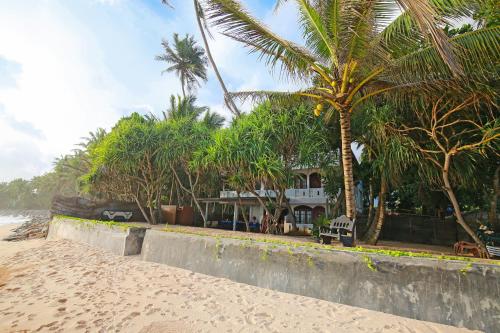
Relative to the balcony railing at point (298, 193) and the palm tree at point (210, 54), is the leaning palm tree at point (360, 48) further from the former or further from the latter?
the balcony railing at point (298, 193)

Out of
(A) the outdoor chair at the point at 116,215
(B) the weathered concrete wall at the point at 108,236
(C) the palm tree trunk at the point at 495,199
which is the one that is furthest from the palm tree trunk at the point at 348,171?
(A) the outdoor chair at the point at 116,215

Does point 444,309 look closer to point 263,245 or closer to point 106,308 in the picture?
point 263,245

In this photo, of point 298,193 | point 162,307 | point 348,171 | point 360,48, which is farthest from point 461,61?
point 298,193

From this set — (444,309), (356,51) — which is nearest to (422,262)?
(444,309)

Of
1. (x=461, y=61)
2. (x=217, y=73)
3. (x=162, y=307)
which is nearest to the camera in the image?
(x=162, y=307)

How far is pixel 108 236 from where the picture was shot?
317 inches

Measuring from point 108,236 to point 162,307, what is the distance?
5412 millimetres

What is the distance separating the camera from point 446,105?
25.1 ft

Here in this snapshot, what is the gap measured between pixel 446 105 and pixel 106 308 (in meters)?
9.91

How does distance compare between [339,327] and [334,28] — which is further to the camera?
[334,28]

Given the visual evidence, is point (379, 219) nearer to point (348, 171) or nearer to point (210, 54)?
point (348, 171)

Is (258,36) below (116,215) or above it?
above

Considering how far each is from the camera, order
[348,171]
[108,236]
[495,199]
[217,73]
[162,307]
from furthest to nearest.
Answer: [217,73] < [495,199] < [108,236] < [348,171] < [162,307]

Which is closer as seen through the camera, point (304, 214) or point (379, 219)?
point (379, 219)
